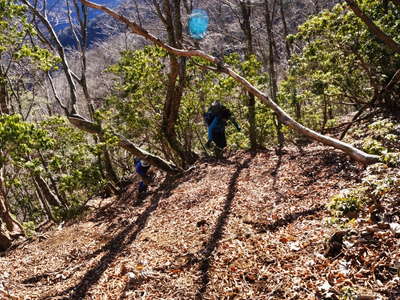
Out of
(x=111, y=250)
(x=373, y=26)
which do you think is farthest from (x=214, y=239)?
(x=373, y=26)

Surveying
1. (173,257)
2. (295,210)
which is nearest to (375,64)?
(295,210)

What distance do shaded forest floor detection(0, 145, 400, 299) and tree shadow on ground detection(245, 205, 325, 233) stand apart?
0.01 meters

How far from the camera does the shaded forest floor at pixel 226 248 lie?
2.69m

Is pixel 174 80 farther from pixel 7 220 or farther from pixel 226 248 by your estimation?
pixel 226 248

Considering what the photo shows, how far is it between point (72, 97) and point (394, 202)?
8.18 meters

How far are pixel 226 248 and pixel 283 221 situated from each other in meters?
0.83

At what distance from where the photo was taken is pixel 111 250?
4863 millimetres

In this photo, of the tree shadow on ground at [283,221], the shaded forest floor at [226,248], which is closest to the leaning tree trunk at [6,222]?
the shaded forest floor at [226,248]

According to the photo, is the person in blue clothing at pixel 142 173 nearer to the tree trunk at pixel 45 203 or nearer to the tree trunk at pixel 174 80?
the tree trunk at pixel 174 80

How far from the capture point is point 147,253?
4.25 meters

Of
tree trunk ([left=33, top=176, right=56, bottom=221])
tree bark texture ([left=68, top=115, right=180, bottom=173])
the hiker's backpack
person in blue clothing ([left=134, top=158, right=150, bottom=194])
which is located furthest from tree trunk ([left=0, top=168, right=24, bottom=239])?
the hiker's backpack

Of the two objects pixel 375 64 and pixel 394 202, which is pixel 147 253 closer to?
pixel 394 202

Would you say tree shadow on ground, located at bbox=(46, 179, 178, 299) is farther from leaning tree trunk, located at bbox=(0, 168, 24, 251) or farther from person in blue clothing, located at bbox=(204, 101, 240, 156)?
leaning tree trunk, located at bbox=(0, 168, 24, 251)

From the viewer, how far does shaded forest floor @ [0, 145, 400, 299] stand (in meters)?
2.69
